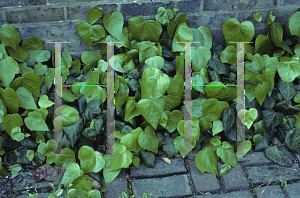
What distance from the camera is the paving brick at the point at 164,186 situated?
1.34 m

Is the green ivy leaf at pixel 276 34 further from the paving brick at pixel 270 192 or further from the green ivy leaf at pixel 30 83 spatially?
the green ivy leaf at pixel 30 83

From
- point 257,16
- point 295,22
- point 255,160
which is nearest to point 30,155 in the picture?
point 255,160

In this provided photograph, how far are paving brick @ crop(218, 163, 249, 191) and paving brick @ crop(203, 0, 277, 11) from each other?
1.05 m

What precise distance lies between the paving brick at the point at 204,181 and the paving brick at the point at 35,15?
4.37 feet

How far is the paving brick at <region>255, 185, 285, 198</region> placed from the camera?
4.38ft

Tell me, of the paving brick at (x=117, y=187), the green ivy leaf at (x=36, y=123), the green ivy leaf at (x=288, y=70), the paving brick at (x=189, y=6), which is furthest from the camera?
the paving brick at (x=189, y=6)

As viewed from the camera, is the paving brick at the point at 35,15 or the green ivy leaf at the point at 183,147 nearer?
the green ivy leaf at the point at 183,147

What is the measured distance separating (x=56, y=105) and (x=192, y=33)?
1029 mm

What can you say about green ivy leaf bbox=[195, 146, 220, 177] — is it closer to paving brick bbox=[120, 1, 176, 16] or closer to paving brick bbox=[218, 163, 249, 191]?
paving brick bbox=[218, 163, 249, 191]

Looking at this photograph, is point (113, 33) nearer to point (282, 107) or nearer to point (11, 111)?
point (11, 111)

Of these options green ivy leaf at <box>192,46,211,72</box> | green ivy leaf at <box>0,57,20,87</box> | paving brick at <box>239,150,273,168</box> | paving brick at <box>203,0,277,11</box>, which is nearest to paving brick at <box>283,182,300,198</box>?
paving brick at <box>239,150,273,168</box>

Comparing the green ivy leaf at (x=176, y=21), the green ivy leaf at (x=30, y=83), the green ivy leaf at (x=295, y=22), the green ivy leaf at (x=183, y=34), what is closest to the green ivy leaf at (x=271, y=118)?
the green ivy leaf at (x=295, y=22)

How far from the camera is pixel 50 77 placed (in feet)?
5.38

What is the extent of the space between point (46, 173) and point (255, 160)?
1269 mm
